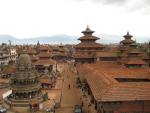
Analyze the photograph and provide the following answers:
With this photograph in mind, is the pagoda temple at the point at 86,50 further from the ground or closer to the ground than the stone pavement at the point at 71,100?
further from the ground

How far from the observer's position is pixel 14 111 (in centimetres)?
4209

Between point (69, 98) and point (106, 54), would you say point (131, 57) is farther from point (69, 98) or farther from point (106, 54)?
point (69, 98)

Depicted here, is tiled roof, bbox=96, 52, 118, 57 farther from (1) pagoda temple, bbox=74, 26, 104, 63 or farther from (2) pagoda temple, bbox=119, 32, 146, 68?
(1) pagoda temple, bbox=74, 26, 104, 63

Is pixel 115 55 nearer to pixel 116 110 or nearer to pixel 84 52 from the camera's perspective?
pixel 84 52

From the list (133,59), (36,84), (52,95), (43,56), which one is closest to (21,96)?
(36,84)

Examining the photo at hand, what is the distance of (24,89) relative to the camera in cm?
4534

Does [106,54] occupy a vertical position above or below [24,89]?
above

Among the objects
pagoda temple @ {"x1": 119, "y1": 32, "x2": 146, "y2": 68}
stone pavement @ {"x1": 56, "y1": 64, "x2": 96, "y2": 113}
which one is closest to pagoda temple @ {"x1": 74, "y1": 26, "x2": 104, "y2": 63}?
pagoda temple @ {"x1": 119, "y1": 32, "x2": 146, "y2": 68}

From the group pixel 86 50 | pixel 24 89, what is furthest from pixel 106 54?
pixel 24 89

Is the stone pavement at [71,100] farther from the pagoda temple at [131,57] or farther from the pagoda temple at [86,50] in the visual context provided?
the pagoda temple at [131,57]

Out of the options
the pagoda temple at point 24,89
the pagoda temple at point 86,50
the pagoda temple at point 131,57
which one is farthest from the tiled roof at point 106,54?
A: the pagoda temple at point 24,89

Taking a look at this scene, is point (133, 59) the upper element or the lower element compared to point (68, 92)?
upper

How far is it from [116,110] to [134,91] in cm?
256

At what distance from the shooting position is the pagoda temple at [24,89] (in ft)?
146
